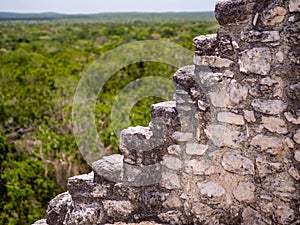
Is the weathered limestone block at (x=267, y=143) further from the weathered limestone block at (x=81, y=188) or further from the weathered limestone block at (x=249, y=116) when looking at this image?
the weathered limestone block at (x=81, y=188)

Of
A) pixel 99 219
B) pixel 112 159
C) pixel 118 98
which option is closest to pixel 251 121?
pixel 112 159

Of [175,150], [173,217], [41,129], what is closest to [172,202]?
[173,217]

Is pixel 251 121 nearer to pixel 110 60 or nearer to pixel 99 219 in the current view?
pixel 99 219

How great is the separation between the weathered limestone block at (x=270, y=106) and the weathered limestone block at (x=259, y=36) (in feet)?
1.24

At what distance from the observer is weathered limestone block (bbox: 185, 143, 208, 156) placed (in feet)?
9.26

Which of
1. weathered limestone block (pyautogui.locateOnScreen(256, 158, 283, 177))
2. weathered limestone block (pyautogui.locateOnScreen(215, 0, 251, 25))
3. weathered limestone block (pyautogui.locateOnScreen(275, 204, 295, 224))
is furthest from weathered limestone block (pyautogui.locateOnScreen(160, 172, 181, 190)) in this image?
weathered limestone block (pyautogui.locateOnScreen(215, 0, 251, 25))

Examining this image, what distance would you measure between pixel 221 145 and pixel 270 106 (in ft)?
1.46

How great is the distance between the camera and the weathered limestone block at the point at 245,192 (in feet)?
8.69

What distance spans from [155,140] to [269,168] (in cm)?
84

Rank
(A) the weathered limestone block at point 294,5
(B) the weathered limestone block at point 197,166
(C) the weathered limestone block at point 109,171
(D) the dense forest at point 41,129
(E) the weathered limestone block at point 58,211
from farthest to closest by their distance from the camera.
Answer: (D) the dense forest at point 41,129
(E) the weathered limestone block at point 58,211
(C) the weathered limestone block at point 109,171
(B) the weathered limestone block at point 197,166
(A) the weathered limestone block at point 294,5

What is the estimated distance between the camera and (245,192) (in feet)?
8.75

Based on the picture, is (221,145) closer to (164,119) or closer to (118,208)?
(164,119)

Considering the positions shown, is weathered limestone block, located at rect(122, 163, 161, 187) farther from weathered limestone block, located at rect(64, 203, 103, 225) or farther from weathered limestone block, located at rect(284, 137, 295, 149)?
weathered limestone block, located at rect(284, 137, 295, 149)

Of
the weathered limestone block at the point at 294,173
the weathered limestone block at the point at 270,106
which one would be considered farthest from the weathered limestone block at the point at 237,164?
the weathered limestone block at the point at 270,106
